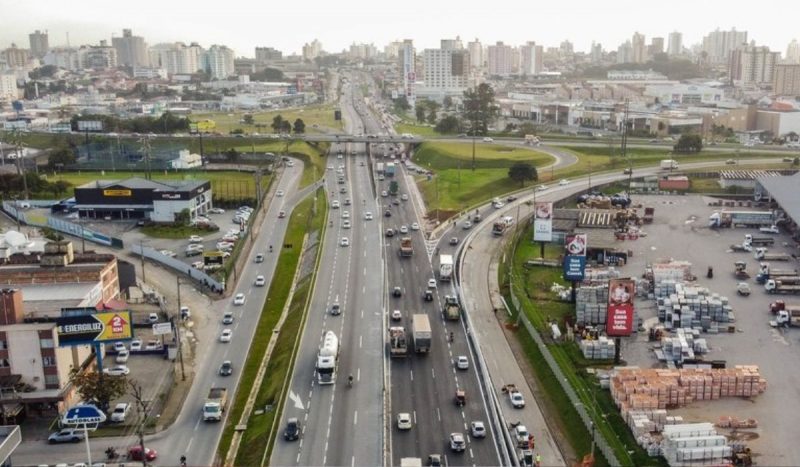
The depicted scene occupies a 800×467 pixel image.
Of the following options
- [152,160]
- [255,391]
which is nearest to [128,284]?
[255,391]

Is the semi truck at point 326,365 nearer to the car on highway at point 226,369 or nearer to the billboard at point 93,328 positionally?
the car on highway at point 226,369

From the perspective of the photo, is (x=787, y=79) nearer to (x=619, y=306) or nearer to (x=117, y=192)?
(x=117, y=192)

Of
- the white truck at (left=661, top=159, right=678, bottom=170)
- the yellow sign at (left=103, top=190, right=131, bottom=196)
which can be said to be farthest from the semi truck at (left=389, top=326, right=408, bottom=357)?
the white truck at (left=661, top=159, right=678, bottom=170)

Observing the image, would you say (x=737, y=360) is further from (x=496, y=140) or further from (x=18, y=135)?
(x=18, y=135)

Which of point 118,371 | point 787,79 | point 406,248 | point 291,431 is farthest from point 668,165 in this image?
point 787,79

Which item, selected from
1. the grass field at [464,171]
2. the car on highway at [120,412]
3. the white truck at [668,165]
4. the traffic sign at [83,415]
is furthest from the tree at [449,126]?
the traffic sign at [83,415]
